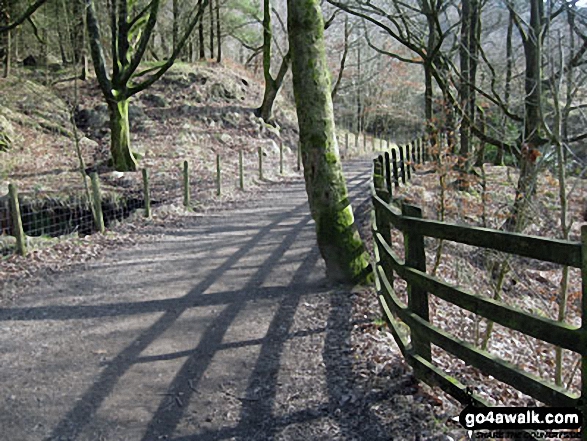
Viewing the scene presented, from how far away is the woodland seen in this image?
741 centimetres

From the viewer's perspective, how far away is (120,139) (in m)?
19.9

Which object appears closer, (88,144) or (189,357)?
(189,357)

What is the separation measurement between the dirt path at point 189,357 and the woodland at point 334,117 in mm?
1043

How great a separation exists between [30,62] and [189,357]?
29.6 meters

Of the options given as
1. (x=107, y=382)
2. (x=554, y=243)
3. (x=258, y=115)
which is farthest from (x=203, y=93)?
(x=554, y=243)

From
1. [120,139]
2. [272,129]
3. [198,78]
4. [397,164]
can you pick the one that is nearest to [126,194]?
[120,139]

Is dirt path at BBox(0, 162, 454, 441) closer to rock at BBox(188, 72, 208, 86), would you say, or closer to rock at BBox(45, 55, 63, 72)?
rock at BBox(188, 72, 208, 86)

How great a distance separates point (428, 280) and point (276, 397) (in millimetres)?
1751

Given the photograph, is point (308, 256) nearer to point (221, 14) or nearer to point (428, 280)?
point (428, 280)

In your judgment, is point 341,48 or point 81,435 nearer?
point 81,435

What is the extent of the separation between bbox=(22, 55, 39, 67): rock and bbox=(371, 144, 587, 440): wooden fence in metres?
29.6

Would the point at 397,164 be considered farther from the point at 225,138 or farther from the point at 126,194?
the point at 225,138

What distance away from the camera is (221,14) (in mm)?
33750

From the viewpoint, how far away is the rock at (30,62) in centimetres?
2950
